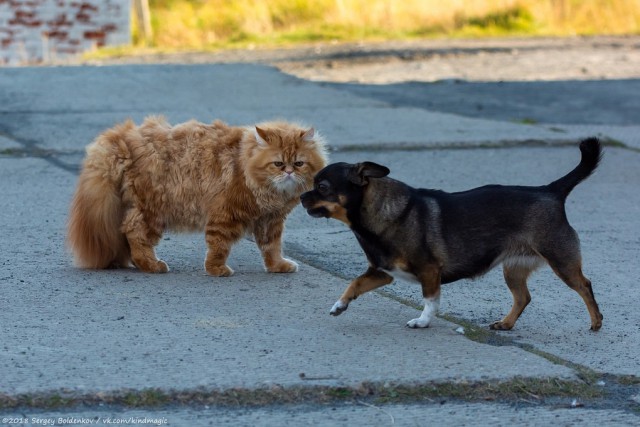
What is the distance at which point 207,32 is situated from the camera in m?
23.8

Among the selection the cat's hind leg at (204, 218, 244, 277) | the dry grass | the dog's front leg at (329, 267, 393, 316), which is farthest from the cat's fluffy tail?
the dry grass

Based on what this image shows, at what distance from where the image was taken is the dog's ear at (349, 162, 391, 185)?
5.19m

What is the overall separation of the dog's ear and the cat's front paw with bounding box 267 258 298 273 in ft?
3.91

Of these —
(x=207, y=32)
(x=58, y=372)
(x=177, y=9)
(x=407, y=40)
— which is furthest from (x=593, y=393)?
(x=177, y=9)

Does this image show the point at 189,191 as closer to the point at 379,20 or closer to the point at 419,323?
the point at 419,323

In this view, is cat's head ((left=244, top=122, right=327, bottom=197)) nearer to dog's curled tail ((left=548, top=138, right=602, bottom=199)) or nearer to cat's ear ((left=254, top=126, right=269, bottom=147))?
cat's ear ((left=254, top=126, right=269, bottom=147))

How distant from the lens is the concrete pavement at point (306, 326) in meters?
4.23

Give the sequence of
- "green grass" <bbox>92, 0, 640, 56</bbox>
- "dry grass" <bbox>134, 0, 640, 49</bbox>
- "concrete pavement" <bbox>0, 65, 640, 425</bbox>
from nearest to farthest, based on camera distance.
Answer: "concrete pavement" <bbox>0, 65, 640, 425</bbox>, "green grass" <bbox>92, 0, 640, 56</bbox>, "dry grass" <bbox>134, 0, 640, 49</bbox>

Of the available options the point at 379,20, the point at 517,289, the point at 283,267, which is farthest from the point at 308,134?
the point at 379,20

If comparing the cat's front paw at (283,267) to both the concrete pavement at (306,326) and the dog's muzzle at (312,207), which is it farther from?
the dog's muzzle at (312,207)

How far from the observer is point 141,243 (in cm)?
627

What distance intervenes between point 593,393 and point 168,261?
122 inches

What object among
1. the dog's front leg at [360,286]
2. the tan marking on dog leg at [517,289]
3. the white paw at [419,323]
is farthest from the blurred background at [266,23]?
the white paw at [419,323]

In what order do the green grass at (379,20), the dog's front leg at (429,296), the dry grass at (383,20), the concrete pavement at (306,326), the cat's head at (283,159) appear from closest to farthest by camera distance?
1. the concrete pavement at (306,326)
2. the dog's front leg at (429,296)
3. the cat's head at (283,159)
4. the green grass at (379,20)
5. the dry grass at (383,20)
